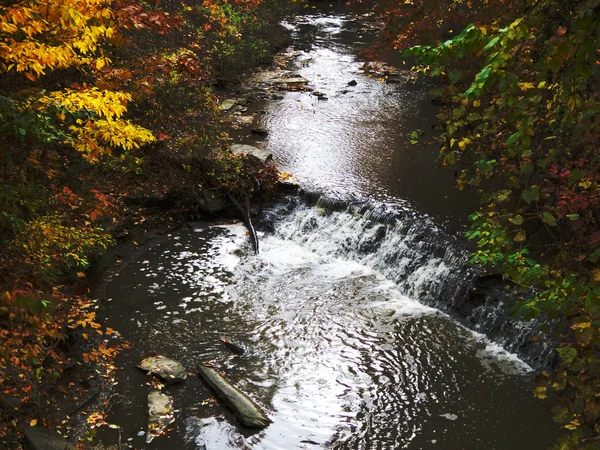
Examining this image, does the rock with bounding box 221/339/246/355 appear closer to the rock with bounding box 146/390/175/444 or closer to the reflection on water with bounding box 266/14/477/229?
the rock with bounding box 146/390/175/444

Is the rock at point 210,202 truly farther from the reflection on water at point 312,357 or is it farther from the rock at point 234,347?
the rock at point 234,347

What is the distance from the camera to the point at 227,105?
1752 centimetres

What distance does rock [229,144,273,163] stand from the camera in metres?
13.6

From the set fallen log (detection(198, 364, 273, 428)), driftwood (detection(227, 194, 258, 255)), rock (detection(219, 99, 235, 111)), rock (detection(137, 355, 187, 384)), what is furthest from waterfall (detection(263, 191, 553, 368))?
rock (detection(219, 99, 235, 111))

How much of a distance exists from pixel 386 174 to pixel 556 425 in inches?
291

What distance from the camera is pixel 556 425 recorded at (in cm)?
705

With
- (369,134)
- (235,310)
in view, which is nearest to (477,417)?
(235,310)

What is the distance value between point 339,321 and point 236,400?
102 inches

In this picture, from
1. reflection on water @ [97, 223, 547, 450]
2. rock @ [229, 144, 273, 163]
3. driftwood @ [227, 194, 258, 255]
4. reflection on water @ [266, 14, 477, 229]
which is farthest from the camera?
rock @ [229, 144, 273, 163]

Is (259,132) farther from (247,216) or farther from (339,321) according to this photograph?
(339,321)

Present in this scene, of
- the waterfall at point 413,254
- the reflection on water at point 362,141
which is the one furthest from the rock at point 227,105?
the waterfall at point 413,254

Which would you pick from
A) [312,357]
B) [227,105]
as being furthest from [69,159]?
[227,105]

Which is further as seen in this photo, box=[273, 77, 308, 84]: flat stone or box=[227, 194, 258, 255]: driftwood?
box=[273, 77, 308, 84]: flat stone

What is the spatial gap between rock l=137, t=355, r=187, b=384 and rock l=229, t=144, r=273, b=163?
6.54 meters
